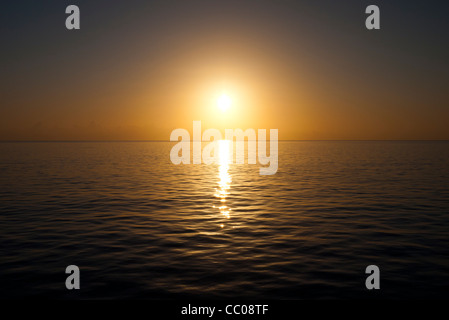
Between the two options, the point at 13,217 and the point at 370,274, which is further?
the point at 13,217

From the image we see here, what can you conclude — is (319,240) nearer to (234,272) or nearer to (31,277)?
(234,272)

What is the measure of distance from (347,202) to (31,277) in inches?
858

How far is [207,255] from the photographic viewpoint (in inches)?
595

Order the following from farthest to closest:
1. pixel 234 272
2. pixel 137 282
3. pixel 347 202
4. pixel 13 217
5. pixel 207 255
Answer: pixel 347 202 < pixel 13 217 < pixel 207 255 < pixel 234 272 < pixel 137 282

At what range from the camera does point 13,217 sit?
22.6 metres

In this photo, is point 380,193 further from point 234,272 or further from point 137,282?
point 137,282
